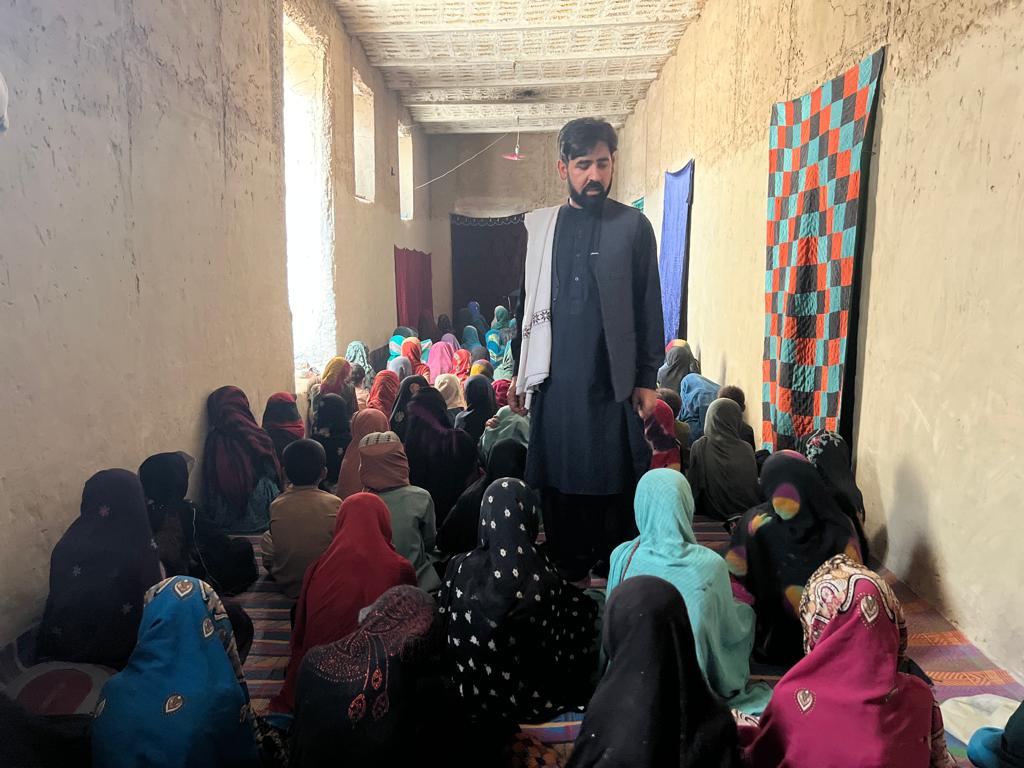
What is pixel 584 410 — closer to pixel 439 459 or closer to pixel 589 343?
pixel 589 343

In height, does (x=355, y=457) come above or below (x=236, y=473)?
above

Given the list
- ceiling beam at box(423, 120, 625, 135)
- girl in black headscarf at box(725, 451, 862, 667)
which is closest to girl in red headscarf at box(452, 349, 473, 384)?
girl in black headscarf at box(725, 451, 862, 667)

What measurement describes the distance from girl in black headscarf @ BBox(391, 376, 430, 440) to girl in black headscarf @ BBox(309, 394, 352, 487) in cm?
33

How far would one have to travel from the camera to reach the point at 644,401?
205 centimetres

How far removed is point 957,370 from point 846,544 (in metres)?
0.71

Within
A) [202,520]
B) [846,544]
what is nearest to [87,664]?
[202,520]

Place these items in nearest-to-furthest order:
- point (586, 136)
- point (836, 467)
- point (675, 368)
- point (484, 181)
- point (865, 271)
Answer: point (586, 136)
point (836, 467)
point (865, 271)
point (675, 368)
point (484, 181)

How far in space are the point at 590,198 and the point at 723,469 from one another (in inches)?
64.2

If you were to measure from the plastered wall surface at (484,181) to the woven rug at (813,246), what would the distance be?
7.44 metres

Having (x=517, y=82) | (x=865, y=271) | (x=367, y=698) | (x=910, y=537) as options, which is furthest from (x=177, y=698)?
(x=517, y=82)

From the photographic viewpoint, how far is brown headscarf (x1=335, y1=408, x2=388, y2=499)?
3.11 metres

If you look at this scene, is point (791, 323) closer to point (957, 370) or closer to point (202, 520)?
point (957, 370)

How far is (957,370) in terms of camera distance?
2201 millimetres

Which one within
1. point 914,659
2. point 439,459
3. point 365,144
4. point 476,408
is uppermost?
point 365,144
